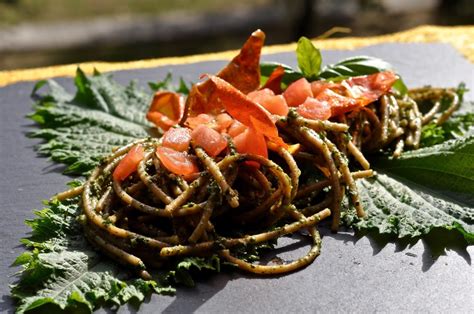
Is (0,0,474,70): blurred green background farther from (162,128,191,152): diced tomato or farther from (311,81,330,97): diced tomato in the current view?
(162,128,191,152): diced tomato

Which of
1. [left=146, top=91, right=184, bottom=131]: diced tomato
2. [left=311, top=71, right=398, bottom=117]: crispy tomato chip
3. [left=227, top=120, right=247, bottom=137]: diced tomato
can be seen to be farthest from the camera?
[left=146, top=91, right=184, bottom=131]: diced tomato

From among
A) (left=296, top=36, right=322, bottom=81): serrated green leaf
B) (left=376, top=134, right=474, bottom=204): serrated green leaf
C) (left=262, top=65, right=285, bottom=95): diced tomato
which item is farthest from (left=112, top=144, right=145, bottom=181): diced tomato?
(left=376, top=134, right=474, bottom=204): serrated green leaf

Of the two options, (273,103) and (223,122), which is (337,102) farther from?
(223,122)

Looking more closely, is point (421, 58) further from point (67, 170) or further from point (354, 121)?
point (67, 170)

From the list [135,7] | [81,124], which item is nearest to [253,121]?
[81,124]

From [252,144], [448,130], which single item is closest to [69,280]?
[252,144]

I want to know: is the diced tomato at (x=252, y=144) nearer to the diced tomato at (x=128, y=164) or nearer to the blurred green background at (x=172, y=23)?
the diced tomato at (x=128, y=164)
